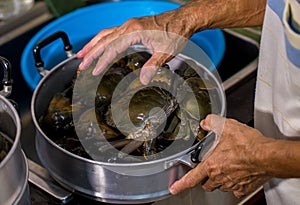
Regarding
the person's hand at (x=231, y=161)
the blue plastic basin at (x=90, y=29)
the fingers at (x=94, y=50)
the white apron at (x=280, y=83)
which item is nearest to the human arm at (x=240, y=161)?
the person's hand at (x=231, y=161)

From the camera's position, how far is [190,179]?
0.89m

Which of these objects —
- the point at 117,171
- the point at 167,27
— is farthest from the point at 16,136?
the point at 167,27

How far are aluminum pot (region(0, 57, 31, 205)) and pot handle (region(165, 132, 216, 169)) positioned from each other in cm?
22

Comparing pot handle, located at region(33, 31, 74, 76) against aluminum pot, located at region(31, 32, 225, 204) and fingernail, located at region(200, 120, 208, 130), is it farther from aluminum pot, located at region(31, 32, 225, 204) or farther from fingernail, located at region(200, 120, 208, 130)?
fingernail, located at region(200, 120, 208, 130)

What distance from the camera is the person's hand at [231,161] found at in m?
0.84

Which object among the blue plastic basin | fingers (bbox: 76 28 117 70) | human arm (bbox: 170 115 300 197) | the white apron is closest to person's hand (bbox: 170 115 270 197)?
human arm (bbox: 170 115 300 197)

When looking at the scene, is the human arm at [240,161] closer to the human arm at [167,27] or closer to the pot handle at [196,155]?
the pot handle at [196,155]

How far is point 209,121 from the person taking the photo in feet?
2.92

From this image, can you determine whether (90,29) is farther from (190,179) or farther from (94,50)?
(190,179)

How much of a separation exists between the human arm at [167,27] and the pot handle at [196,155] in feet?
0.55

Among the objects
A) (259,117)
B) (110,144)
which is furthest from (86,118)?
(259,117)

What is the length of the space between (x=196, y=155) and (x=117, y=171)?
0.12 metres

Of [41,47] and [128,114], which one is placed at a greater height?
[41,47]

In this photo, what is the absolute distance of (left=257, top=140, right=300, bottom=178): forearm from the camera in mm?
792
